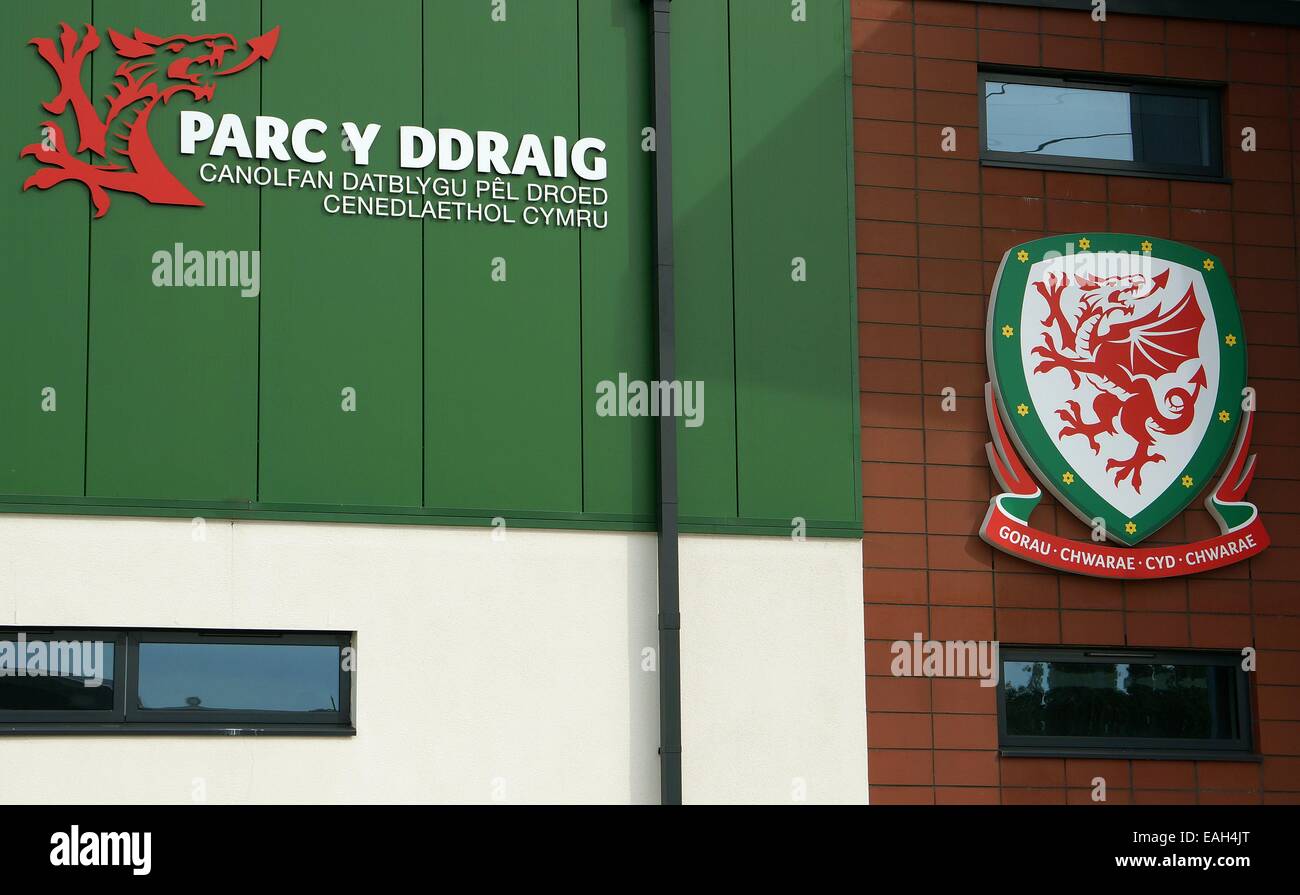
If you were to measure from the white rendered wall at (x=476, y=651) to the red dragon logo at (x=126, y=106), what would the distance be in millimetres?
1719

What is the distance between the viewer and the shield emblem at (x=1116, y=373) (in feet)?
34.0

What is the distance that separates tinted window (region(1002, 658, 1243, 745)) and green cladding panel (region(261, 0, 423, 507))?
139 inches

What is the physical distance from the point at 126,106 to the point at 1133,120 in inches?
226

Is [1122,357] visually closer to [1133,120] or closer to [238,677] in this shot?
[1133,120]

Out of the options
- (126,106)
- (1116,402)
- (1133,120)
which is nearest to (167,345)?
(126,106)

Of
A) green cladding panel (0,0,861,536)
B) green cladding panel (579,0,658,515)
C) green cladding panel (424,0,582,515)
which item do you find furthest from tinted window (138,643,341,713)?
green cladding panel (579,0,658,515)

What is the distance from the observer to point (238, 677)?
9.30m

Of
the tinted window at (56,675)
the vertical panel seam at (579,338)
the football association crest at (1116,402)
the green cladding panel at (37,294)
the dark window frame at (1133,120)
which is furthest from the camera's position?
the dark window frame at (1133,120)

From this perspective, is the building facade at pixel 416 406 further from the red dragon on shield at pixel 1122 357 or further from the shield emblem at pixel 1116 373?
the red dragon on shield at pixel 1122 357

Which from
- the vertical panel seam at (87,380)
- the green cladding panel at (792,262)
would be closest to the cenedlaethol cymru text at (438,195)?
the vertical panel seam at (87,380)

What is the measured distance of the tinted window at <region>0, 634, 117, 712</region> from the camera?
900cm
